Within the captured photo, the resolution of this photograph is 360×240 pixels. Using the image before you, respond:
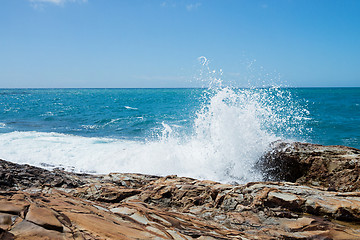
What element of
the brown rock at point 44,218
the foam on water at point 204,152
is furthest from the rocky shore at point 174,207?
the foam on water at point 204,152

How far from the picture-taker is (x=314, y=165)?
6.06 metres

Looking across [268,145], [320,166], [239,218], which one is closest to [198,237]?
[239,218]

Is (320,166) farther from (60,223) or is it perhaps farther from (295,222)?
(60,223)

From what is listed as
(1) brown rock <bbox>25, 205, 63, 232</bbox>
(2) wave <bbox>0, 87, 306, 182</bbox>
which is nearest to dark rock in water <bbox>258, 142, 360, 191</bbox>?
(2) wave <bbox>0, 87, 306, 182</bbox>

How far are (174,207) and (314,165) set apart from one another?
392 cm

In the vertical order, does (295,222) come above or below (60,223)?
below

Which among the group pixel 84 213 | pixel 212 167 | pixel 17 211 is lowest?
pixel 212 167

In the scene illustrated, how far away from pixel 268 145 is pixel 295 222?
449 centimetres

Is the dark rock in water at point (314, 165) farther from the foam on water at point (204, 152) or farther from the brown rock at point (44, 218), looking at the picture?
the brown rock at point (44, 218)

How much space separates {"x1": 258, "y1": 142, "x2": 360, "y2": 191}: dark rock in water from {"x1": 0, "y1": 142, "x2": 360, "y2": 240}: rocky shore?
0.09 feet

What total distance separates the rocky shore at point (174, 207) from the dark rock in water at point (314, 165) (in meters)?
0.03

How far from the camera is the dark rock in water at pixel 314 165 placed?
531cm

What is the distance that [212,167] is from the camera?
7980 mm

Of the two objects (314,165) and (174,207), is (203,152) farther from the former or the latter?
(174,207)
